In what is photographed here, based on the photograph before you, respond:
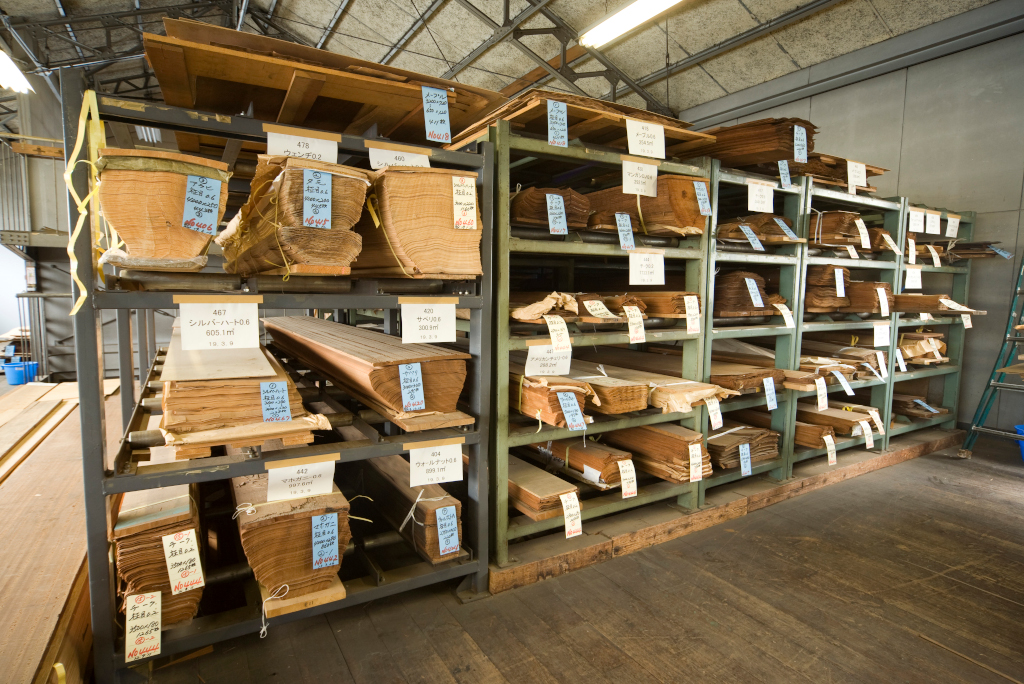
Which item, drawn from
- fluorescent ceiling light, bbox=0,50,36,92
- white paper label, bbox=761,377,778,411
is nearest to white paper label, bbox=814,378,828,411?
white paper label, bbox=761,377,778,411

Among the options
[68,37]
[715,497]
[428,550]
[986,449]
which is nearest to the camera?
[428,550]

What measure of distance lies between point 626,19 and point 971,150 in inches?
134

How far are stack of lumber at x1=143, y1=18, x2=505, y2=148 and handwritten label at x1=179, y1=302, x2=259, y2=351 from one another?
756 mm

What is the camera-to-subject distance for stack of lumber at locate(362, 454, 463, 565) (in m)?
2.17

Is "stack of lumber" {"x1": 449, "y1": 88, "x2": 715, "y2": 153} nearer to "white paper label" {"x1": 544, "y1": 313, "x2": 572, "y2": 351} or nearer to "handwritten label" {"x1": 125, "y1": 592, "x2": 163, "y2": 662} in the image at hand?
"white paper label" {"x1": 544, "y1": 313, "x2": 572, "y2": 351}

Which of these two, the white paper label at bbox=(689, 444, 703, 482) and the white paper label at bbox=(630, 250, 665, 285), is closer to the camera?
the white paper label at bbox=(630, 250, 665, 285)

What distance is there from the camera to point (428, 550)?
2.17 metres

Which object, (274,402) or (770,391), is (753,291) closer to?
(770,391)

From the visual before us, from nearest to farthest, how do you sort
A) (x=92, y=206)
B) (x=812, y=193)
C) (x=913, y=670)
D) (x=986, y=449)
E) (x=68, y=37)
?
(x=92, y=206) < (x=913, y=670) < (x=812, y=193) < (x=986, y=449) < (x=68, y=37)

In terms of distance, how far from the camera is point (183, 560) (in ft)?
5.68

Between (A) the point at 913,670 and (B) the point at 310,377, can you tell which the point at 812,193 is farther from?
(B) the point at 310,377

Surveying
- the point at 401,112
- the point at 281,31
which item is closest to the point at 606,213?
the point at 401,112

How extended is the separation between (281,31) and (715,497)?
1038 centimetres

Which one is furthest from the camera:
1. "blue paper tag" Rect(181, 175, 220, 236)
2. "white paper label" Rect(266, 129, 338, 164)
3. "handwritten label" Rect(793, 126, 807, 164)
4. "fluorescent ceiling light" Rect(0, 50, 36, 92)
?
"fluorescent ceiling light" Rect(0, 50, 36, 92)
